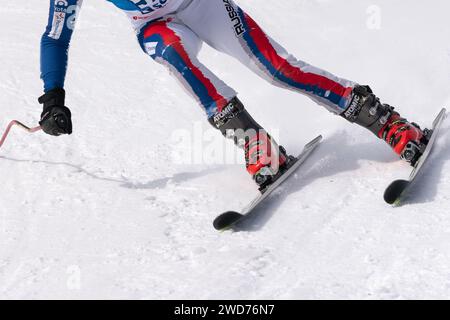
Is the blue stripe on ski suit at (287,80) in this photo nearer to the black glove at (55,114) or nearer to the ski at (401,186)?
the ski at (401,186)

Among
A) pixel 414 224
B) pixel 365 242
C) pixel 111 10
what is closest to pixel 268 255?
pixel 365 242

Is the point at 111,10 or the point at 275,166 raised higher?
the point at 275,166

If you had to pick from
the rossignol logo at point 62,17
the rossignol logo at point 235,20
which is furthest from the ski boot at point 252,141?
the rossignol logo at point 62,17

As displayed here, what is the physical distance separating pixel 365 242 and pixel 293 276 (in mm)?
375

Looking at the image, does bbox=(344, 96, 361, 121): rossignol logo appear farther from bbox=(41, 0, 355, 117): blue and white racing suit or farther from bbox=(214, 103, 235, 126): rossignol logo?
bbox=(214, 103, 235, 126): rossignol logo

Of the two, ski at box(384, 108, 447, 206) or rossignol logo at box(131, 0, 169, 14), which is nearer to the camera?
ski at box(384, 108, 447, 206)

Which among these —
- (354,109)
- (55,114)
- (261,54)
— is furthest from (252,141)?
(55,114)

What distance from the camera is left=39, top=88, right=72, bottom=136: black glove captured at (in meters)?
3.55

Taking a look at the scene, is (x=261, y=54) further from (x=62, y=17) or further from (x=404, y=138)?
(x=62, y=17)

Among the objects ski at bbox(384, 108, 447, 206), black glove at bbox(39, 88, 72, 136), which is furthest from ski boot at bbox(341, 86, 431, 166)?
black glove at bbox(39, 88, 72, 136)

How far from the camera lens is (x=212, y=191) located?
379cm

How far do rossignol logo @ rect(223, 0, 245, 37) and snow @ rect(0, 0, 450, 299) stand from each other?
809 mm

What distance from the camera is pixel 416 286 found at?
2600 mm
